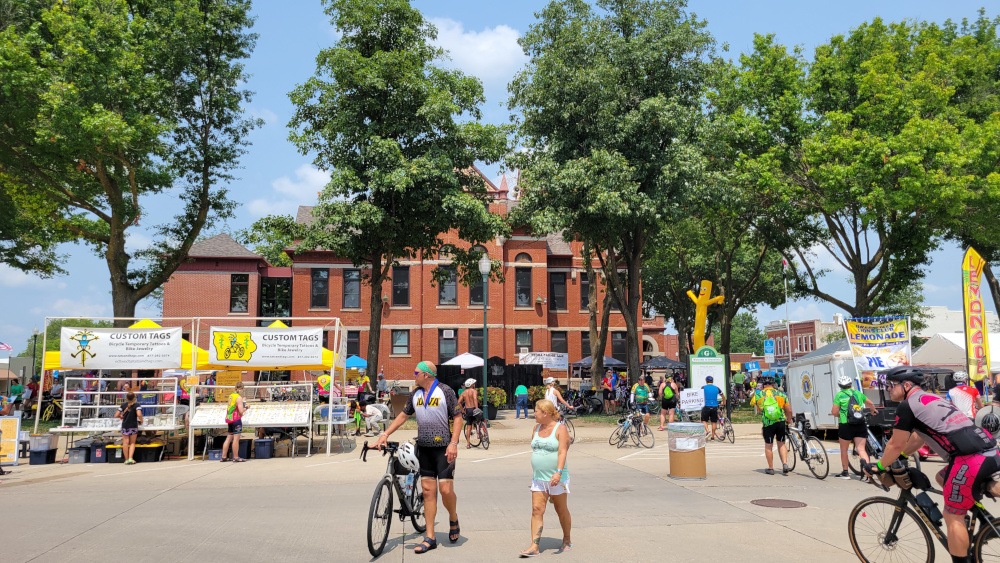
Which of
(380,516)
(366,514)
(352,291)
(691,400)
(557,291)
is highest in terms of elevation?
(557,291)

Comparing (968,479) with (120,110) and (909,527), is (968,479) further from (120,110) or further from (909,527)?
(120,110)

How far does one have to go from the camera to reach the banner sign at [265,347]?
18.0 metres

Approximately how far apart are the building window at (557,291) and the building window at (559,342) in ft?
5.20

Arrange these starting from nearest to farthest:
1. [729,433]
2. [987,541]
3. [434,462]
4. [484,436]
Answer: [987,541]
[434,462]
[484,436]
[729,433]

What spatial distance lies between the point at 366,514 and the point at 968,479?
23.1 ft

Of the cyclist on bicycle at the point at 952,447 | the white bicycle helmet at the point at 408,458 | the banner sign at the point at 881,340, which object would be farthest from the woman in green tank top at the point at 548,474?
the banner sign at the point at 881,340

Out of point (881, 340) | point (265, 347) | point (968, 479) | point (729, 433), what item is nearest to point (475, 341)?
point (729, 433)

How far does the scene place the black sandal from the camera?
7.45m

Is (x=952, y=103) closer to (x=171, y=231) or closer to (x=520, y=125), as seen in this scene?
(x=520, y=125)

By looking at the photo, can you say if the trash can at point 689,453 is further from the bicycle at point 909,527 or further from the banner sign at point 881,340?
the banner sign at point 881,340

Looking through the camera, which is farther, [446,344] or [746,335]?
[746,335]

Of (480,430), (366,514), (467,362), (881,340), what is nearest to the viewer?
(366,514)

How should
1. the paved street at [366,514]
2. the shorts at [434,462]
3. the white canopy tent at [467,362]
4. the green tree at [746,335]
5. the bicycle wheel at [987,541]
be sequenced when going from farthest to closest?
the green tree at [746,335] < the white canopy tent at [467,362] < the shorts at [434,462] < the paved street at [366,514] < the bicycle wheel at [987,541]

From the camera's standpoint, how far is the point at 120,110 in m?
24.5
